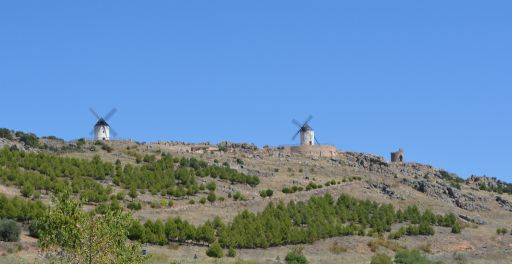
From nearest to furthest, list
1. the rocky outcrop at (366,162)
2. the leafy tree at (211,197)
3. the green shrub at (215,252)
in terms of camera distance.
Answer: the green shrub at (215,252) < the leafy tree at (211,197) < the rocky outcrop at (366,162)

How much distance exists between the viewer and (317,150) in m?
116

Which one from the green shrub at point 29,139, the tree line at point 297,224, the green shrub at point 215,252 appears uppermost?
the green shrub at point 29,139

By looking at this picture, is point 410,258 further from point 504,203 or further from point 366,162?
point 366,162

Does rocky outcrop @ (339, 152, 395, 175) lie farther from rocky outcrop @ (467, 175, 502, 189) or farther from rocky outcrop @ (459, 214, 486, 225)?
rocky outcrop @ (459, 214, 486, 225)

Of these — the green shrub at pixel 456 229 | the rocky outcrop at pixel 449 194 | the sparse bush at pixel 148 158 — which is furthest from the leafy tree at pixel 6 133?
the green shrub at pixel 456 229

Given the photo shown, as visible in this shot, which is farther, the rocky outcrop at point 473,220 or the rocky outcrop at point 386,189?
the rocky outcrop at point 386,189

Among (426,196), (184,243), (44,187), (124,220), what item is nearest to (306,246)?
(184,243)

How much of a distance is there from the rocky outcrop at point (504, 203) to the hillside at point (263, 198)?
214 millimetres

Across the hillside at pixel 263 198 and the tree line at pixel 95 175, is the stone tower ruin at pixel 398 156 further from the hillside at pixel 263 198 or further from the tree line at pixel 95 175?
the tree line at pixel 95 175

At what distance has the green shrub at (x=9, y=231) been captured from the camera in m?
56.7

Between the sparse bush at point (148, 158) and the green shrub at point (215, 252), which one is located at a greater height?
the sparse bush at point (148, 158)

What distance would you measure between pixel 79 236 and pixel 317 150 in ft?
276

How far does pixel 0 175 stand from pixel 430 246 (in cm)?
3351

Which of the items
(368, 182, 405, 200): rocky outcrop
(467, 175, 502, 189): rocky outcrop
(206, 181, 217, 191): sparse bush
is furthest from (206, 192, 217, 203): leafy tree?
(467, 175, 502, 189): rocky outcrop
